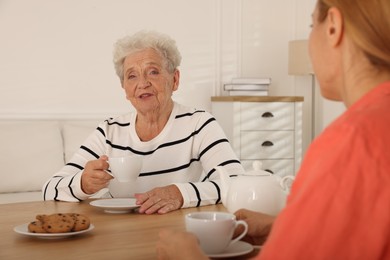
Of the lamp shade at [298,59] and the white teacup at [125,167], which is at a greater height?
the lamp shade at [298,59]

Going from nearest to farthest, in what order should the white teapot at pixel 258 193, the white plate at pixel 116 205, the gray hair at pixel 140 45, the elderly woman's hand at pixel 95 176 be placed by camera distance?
1. the white teapot at pixel 258 193
2. the white plate at pixel 116 205
3. the elderly woman's hand at pixel 95 176
4. the gray hair at pixel 140 45

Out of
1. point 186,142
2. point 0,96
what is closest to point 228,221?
point 186,142

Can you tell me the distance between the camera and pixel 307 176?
0.77m

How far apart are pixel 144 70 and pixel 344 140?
163 cm

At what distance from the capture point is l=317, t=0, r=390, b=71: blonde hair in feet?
2.65

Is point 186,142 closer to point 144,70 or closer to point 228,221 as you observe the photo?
point 144,70

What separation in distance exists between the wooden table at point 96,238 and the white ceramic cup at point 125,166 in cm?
12

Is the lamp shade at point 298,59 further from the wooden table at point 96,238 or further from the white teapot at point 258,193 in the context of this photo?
the white teapot at point 258,193

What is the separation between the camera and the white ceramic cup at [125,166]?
5.51ft

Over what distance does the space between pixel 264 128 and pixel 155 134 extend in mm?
2291

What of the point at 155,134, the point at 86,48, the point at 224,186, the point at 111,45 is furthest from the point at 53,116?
the point at 224,186

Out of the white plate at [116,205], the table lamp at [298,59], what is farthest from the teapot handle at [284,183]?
the table lamp at [298,59]

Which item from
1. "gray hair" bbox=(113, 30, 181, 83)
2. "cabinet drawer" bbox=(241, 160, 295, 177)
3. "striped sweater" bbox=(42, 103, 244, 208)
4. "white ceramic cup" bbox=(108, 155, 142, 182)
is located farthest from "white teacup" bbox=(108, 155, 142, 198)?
"cabinet drawer" bbox=(241, 160, 295, 177)

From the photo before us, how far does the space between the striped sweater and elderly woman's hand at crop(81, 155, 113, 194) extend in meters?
0.24
